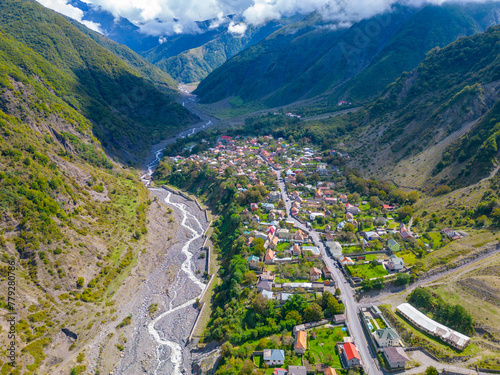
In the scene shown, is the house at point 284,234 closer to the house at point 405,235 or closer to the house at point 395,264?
the house at point 395,264

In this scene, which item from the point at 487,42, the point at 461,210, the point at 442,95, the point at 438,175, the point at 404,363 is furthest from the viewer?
the point at 487,42

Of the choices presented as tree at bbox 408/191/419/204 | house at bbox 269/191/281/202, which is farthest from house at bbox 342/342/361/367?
house at bbox 269/191/281/202

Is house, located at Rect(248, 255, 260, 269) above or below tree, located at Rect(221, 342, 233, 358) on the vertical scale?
above

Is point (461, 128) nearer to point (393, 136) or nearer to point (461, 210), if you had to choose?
point (393, 136)

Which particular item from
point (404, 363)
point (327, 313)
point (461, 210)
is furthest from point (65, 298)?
point (461, 210)

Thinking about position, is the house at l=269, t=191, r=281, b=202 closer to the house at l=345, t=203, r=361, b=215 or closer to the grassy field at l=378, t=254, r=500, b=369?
the house at l=345, t=203, r=361, b=215
